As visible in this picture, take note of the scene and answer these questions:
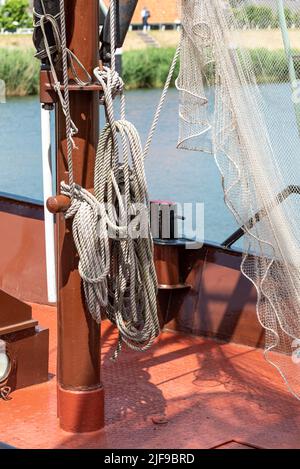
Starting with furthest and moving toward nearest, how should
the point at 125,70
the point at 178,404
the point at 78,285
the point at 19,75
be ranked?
the point at 125,70
the point at 19,75
the point at 178,404
the point at 78,285

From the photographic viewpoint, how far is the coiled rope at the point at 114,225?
360 centimetres

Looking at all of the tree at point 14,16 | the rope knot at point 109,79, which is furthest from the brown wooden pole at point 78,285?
the tree at point 14,16

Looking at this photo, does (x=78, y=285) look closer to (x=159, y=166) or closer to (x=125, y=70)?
(x=159, y=166)

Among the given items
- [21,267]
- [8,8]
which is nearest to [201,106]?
[21,267]

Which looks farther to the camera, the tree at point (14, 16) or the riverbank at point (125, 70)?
the tree at point (14, 16)

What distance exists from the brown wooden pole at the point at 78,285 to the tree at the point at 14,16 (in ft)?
108

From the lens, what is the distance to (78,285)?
3760mm

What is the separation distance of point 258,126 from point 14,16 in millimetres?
33814

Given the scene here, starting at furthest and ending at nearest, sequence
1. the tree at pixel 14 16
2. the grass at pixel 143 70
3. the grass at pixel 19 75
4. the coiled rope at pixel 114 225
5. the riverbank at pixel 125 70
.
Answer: the tree at pixel 14 16
the grass at pixel 143 70
the riverbank at pixel 125 70
the grass at pixel 19 75
the coiled rope at pixel 114 225

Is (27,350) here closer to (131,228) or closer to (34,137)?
(131,228)

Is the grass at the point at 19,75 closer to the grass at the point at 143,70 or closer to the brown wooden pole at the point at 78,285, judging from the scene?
the grass at the point at 143,70

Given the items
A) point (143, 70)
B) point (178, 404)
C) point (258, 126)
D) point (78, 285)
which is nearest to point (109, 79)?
point (258, 126)

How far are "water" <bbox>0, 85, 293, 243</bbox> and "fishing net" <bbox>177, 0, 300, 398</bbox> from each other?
28.8 feet

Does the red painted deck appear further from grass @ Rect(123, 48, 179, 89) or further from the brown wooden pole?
grass @ Rect(123, 48, 179, 89)
